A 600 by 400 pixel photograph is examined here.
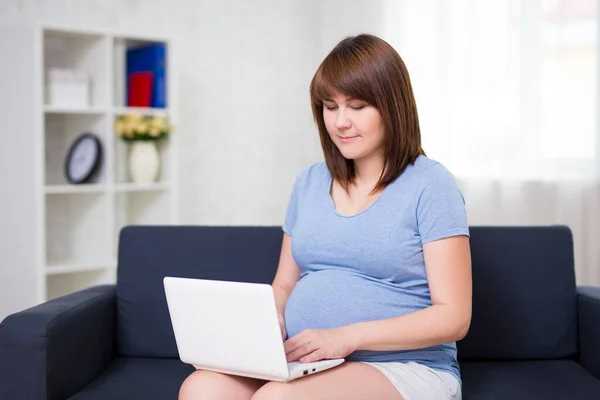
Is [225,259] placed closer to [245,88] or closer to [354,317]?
[354,317]

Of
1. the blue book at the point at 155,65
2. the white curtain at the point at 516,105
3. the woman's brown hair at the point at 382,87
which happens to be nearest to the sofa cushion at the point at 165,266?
the woman's brown hair at the point at 382,87

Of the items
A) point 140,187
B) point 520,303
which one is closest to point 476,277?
point 520,303

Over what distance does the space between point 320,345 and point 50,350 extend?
0.64 m

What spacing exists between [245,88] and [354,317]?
9.29 ft

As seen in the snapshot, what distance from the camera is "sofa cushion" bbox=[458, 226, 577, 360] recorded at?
2.01 meters

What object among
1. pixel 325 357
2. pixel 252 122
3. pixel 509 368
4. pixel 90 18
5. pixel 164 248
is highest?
pixel 90 18

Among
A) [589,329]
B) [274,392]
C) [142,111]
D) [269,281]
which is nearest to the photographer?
[274,392]

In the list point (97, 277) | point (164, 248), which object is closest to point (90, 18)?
point (97, 277)

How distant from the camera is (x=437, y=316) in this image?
151cm

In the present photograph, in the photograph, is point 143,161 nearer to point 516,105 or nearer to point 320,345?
point 516,105

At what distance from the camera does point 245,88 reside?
424 cm

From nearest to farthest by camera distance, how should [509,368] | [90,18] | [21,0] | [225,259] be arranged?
[509,368] < [225,259] < [21,0] < [90,18]

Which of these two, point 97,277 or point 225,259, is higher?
point 225,259

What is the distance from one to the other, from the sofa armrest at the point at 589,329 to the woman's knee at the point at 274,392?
93cm
